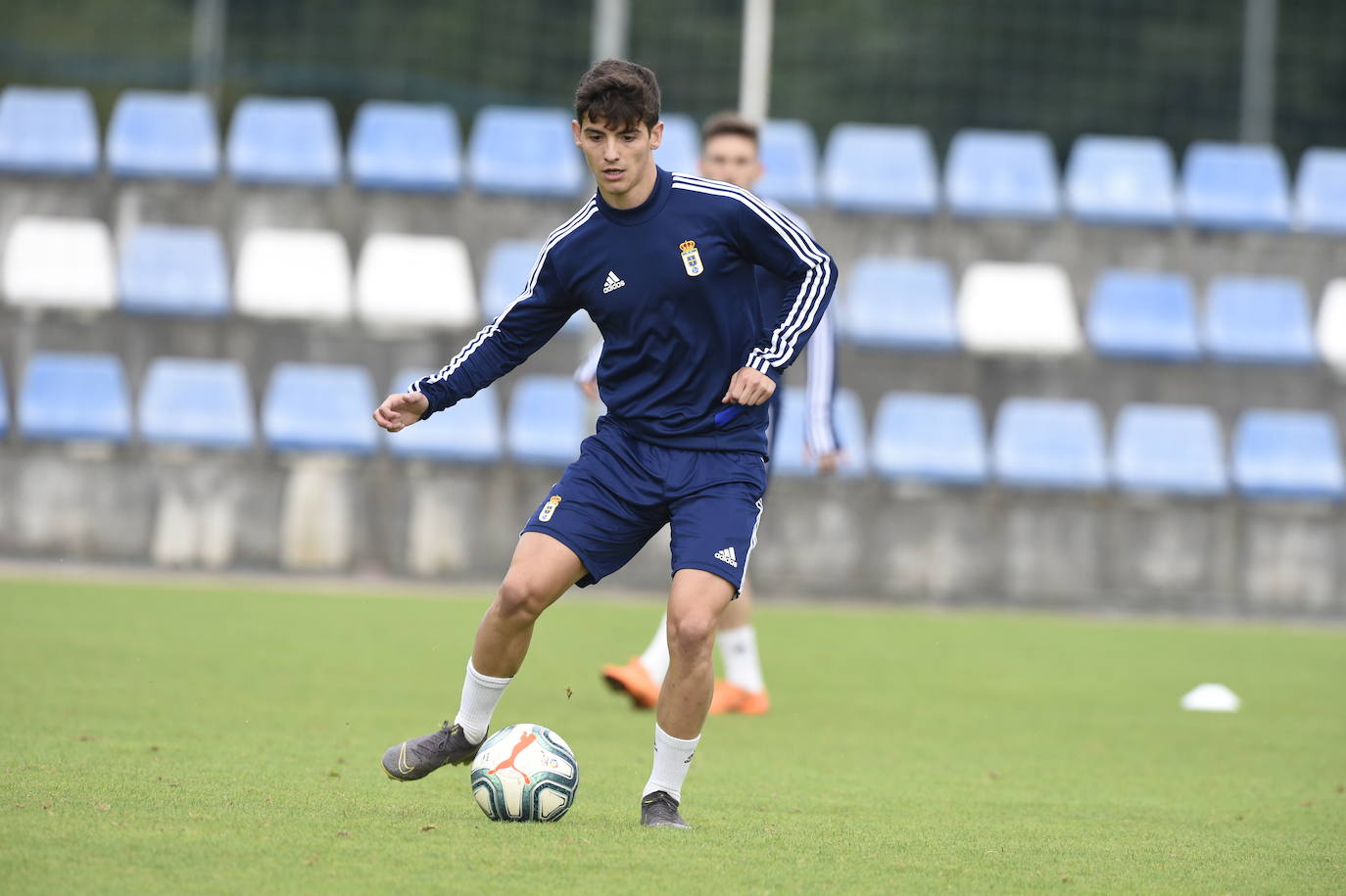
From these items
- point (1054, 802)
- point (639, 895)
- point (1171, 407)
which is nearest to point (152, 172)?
point (1171, 407)

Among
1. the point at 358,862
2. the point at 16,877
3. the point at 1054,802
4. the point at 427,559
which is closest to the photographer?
the point at 16,877

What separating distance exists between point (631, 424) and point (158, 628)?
5.25 metres

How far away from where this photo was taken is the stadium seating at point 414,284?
14102 millimetres

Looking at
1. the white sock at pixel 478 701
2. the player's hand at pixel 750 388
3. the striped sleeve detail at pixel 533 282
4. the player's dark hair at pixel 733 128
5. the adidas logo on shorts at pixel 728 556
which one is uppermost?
the player's dark hair at pixel 733 128

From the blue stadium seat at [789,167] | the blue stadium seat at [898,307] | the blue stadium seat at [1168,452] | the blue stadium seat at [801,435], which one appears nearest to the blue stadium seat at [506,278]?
the blue stadium seat at [801,435]

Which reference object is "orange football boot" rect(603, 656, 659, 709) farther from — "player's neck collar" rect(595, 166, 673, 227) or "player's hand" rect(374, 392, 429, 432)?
"player's neck collar" rect(595, 166, 673, 227)

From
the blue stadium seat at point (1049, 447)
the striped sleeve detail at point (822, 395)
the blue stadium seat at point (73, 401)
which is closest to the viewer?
the striped sleeve detail at point (822, 395)

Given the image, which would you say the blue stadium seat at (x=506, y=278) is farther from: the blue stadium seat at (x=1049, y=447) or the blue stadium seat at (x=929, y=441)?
the blue stadium seat at (x=1049, y=447)

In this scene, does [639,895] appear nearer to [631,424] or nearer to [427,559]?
[631,424]

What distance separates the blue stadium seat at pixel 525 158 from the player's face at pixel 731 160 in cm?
701

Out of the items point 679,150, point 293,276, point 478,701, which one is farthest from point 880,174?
point 478,701

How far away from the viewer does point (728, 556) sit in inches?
204

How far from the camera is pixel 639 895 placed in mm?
4051

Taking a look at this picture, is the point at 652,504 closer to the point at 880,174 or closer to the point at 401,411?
the point at 401,411
